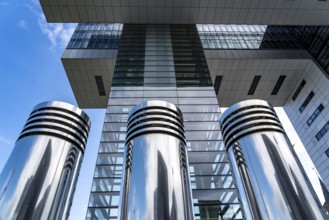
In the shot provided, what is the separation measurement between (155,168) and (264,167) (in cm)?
166

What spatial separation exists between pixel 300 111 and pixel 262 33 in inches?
346

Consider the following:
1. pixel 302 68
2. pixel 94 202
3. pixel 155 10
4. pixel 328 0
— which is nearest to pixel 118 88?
pixel 94 202

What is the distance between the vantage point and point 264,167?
3.41 metres

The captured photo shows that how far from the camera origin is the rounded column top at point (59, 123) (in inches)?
158

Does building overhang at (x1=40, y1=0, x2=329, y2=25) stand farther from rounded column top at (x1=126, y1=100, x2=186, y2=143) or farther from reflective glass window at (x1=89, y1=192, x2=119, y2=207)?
rounded column top at (x1=126, y1=100, x2=186, y2=143)

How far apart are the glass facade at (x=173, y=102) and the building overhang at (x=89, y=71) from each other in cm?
296

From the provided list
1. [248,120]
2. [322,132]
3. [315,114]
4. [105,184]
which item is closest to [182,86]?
[105,184]

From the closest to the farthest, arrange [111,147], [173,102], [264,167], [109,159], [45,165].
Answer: [264,167] → [45,165] → [109,159] → [111,147] → [173,102]

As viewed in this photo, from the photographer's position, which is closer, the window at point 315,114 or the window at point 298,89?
the window at point 315,114

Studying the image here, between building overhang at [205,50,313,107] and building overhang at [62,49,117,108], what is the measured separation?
8.29m

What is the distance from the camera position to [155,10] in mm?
16141

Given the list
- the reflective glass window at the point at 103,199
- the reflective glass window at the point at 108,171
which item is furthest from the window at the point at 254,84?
the reflective glass window at the point at 103,199

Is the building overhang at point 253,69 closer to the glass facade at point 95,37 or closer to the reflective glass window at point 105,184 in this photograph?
the glass facade at point 95,37

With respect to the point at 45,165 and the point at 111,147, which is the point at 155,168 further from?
the point at 111,147
